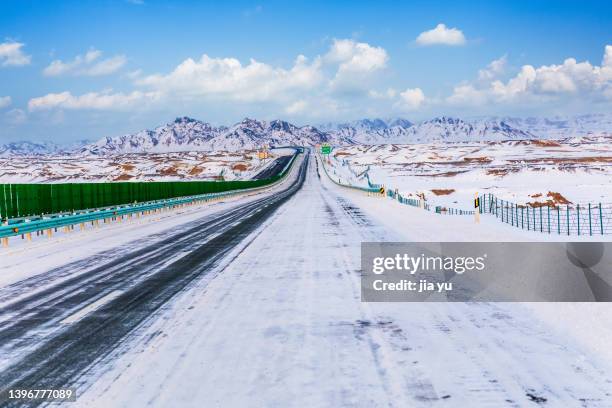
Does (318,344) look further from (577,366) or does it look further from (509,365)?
(577,366)

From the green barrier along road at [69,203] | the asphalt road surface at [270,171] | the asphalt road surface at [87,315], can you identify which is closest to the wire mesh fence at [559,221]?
the asphalt road surface at [87,315]

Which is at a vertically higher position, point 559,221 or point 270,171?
point 270,171

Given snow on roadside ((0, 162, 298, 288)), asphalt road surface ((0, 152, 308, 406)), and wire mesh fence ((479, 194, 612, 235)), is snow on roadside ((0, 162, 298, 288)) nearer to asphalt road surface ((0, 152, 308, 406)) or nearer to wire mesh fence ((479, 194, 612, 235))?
asphalt road surface ((0, 152, 308, 406))

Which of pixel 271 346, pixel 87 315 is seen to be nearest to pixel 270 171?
pixel 87 315

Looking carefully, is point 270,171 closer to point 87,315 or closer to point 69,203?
point 69,203

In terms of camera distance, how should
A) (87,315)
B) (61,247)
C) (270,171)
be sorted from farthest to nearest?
(270,171) → (61,247) → (87,315)

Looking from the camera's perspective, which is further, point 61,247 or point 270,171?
point 270,171
